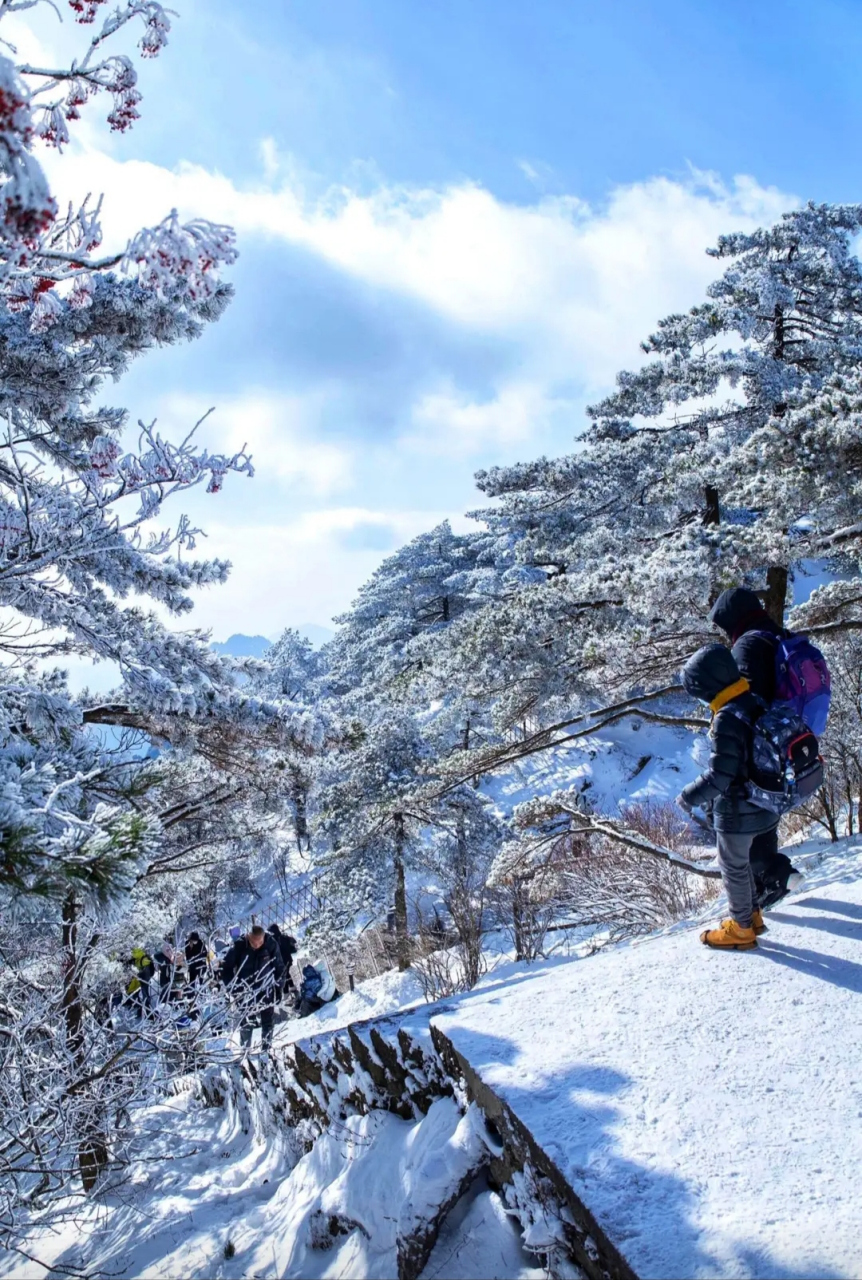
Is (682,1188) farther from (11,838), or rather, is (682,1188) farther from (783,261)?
(783,261)

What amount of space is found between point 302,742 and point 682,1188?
4.27 m

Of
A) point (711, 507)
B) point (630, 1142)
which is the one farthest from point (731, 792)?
point (711, 507)

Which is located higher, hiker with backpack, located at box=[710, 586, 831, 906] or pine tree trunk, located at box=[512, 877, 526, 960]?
hiker with backpack, located at box=[710, 586, 831, 906]

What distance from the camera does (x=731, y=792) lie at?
3375 mm

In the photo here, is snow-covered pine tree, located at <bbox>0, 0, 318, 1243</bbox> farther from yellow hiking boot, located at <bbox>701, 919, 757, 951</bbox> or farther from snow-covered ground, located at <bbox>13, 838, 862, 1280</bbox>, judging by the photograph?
yellow hiking boot, located at <bbox>701, 919, 757, 951</bbox>

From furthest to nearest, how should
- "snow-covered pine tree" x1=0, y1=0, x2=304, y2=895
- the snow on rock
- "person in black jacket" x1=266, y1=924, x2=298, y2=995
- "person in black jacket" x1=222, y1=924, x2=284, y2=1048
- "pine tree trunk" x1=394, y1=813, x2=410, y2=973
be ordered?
"pine tree trunk" x1=394, y1=813, x2=410, y2=973 → the snow on rock → "person in black jacket" x1=266, y1=924, x2=298, y2=995 → "person in black jacket" x1=222, y1=924, x2=284, y2=1048 → "snow-covered pine tree" x1=0, y1=0, x2=304, y2=895

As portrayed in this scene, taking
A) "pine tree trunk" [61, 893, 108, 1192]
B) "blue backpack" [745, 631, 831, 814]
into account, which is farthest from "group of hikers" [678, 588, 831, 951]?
"pine tree trunk" [61, 893, 108, 1192]

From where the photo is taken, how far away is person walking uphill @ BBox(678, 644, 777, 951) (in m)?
3.31

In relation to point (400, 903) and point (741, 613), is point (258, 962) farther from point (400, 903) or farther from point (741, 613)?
point (400, 903)

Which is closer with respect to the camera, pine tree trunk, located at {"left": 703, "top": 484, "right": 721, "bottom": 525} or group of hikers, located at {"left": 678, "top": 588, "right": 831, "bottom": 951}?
group of hikers, located at {"left": 678, "top": 588, "right": 831, "bottom": 951}

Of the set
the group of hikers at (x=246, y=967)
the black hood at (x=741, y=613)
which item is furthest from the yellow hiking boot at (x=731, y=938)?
the group of hikers at (x=246, y=967)

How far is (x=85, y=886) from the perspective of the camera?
1.88 m

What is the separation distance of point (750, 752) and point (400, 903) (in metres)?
11.9

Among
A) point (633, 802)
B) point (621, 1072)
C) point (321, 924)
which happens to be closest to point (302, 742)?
point (621, 1072)
